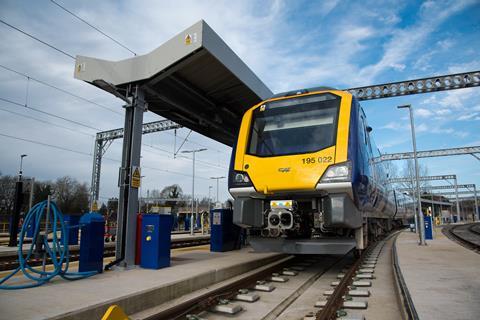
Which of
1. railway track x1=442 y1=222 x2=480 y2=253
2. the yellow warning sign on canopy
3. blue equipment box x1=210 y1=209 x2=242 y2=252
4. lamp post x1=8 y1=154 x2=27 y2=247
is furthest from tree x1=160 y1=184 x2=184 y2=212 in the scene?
the yellow warning sign on canopy

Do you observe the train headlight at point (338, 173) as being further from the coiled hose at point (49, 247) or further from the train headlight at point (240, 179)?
the coiled hose at point (49, 247)

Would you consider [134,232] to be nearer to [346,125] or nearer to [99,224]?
[99,224]

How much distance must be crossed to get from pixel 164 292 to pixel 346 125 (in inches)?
169

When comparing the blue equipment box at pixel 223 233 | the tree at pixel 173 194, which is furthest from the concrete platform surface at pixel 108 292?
the tree at pixel 173 194

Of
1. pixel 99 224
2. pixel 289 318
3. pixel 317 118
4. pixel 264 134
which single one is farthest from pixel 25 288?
pixel 317 118

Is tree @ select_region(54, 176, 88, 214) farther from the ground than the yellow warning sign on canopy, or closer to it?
farther from the ground

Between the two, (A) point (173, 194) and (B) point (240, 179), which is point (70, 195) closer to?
(A) point (173, 194)

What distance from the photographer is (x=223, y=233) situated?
36.9ft

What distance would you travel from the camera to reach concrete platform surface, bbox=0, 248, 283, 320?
3.97 meters

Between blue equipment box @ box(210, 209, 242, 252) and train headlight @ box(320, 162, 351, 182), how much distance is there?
5803 mm

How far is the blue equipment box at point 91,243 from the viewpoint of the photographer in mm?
6543

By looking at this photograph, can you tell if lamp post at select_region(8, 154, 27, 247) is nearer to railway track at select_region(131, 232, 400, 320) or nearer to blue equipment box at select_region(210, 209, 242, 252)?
blue equipment box at select_region(210, 209, 242, 252)

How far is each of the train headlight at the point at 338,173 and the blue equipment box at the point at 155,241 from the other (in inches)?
134

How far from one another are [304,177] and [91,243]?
4.17 m
